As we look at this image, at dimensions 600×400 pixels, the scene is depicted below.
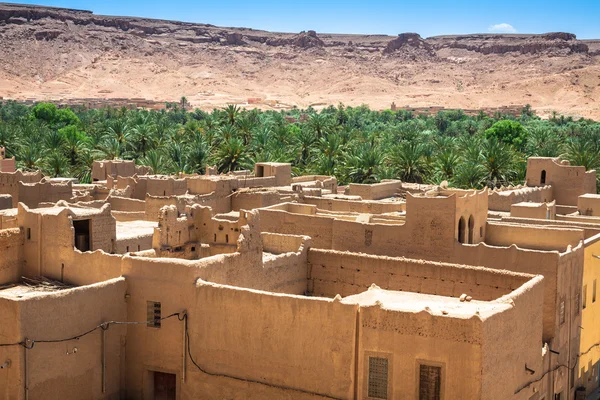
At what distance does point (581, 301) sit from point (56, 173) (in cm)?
3553

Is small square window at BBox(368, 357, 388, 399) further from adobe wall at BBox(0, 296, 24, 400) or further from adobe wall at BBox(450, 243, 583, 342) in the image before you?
adobe wall at BBox(0, 296, 24, 400)

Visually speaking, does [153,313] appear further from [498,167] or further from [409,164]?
[409,164]

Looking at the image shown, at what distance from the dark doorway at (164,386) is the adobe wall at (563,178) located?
2147cm

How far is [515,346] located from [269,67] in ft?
557

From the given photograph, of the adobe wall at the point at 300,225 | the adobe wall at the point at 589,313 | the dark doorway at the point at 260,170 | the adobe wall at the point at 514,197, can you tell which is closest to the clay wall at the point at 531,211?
the adobe wall at the point at 514,197

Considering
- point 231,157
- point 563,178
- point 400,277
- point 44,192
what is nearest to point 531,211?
point 563,178

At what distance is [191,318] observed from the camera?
18953 millimetres

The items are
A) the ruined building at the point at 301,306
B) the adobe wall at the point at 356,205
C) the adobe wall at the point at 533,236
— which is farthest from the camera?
the adobe wall at the point at 356,205

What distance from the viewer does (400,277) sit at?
21375mm

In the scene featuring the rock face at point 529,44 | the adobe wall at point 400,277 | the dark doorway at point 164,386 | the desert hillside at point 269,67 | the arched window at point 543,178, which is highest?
the rock face at point 529,44

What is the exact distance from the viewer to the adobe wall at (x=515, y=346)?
16.2m

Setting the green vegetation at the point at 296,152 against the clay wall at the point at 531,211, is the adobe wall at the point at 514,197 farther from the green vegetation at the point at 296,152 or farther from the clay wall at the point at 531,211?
the green vegetation at the point at 296,152

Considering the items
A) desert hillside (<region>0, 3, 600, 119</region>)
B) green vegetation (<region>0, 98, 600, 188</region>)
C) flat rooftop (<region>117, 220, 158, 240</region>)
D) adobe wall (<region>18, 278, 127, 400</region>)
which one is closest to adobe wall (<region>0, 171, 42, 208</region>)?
flat rooftop (<region>117, 220, 158, 240</region>)

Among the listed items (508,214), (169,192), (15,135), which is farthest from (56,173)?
(508,214)
